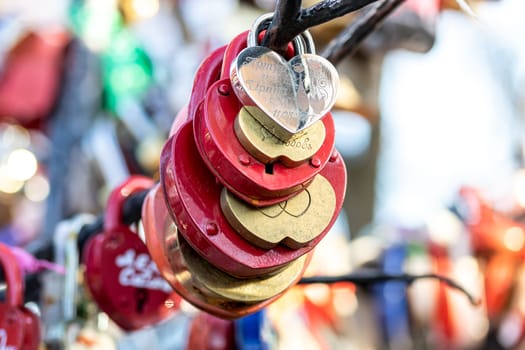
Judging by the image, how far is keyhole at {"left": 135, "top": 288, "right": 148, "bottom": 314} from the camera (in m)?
1.08

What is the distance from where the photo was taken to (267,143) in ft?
2.43

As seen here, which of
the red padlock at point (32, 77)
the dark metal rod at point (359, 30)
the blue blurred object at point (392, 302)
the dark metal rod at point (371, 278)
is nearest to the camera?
the dark metal rod at point (359, 30)

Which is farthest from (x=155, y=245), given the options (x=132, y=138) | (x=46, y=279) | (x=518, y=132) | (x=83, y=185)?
(x=518, y=132)

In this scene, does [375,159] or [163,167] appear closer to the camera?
[163,167]

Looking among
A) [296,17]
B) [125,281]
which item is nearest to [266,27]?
[296,17]

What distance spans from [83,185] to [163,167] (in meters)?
1.82

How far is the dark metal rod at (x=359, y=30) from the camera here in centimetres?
91

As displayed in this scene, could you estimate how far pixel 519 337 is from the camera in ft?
6.87

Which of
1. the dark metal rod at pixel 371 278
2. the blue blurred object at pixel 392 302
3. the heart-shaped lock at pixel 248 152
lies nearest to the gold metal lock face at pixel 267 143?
the heart-shaped lock at pixel 248 152

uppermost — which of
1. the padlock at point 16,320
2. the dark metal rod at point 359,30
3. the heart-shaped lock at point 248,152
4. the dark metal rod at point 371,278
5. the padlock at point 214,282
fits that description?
the heart-shaped lock at point 248,152

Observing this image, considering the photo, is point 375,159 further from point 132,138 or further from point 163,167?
point 163,167

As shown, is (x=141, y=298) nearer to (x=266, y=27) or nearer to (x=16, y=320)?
(x=16, y=320)

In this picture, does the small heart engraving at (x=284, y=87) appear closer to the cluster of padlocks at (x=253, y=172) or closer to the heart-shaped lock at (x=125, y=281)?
the cluster of padlocks at (x=253, y=172)

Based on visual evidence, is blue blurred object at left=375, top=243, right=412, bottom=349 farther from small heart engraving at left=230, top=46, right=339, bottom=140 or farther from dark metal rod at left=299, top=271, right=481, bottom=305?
small heart engraving at left=230, top=46, right=339, bottom=140
